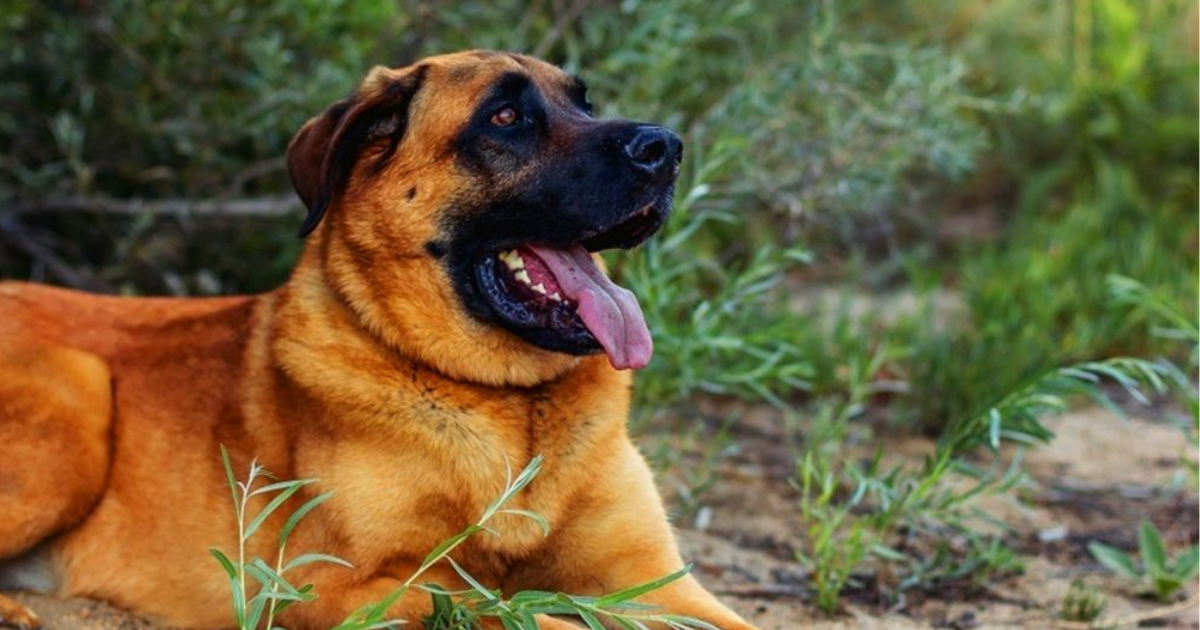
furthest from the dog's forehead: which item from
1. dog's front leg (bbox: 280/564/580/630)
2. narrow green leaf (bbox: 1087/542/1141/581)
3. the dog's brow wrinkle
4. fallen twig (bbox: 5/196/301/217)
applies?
narrow green leaf (bbox: 1087/542/1141/581)

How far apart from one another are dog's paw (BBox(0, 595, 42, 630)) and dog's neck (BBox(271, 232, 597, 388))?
2.66 feet


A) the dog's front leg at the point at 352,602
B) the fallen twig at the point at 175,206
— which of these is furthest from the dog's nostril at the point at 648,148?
the fallen twig at the point at 175,206

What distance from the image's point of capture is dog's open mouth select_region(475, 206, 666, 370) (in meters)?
3.39

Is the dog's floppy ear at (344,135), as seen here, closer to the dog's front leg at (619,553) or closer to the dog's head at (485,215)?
the dog's head at (485,215)

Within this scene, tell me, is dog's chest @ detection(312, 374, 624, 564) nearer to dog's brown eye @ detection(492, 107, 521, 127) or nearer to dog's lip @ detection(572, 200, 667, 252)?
dog's lip @ detection(572, 200, 667, 252)

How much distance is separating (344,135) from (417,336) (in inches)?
19.4

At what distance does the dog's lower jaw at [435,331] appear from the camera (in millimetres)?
3488

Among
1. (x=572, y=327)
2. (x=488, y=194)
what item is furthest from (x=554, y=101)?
(x=572, y=327)

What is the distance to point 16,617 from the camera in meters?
3.43

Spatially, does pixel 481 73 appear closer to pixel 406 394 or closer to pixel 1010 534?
pixel 406 394

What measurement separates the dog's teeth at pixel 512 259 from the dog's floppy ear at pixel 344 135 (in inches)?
14.5

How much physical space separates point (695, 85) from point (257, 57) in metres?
1.63

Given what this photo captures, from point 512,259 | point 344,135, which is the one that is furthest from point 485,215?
point 344,135

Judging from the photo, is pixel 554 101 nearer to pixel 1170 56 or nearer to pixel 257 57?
pixel 257 57
